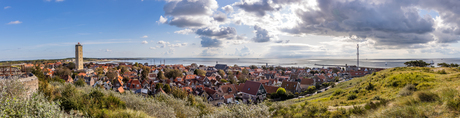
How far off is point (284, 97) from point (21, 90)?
79.0ft

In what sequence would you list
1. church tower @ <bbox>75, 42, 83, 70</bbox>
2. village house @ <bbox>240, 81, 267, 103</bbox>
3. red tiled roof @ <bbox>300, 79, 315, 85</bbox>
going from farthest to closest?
church tower @ <bbox>75, 42, 83, 70</bbox>, red tiled roof @ <bbox>300, 79, 315, 85</bbox>, village house @ <bbox>240, 81, 267, 103</bbox>

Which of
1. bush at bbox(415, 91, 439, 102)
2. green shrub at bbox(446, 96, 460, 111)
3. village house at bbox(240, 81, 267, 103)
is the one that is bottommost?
village house at bbox(240, 81, 267, 103)

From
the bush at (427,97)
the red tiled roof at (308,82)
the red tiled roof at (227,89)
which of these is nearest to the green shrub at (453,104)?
the bush at (427,97)

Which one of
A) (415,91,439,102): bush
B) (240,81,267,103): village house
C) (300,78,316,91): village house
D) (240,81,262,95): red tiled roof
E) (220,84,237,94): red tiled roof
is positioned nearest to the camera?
(415,91,439,102): bush

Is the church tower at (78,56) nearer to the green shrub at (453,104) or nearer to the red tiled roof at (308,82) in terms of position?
the red tiled roof at (308,82)

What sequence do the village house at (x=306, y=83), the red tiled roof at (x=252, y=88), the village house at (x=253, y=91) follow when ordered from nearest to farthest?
the village house at (x=253, y=91) → the red tiled roof at (x=252, y=88) → the village house at (x=306, y=83)

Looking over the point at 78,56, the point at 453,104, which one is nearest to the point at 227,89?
the point at 453,104

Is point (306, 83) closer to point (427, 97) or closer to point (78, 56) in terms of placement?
point (427, 97)

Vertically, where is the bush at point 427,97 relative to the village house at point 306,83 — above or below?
above

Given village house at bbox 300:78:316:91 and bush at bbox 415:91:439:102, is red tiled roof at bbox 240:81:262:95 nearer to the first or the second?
village house at bbox 300:78:316:91

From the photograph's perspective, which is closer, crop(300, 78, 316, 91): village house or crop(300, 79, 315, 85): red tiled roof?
crop(300, 78, 316, 91): village house

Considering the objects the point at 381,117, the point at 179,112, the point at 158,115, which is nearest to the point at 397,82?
the point at 381,117

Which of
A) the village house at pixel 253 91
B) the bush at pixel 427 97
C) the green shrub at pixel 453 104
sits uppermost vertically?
the green shrub at pixel 453 104

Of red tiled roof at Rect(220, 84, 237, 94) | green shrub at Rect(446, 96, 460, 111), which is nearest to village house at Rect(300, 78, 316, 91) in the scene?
red tiled roof at Rect(220, 84, 237, 94)
